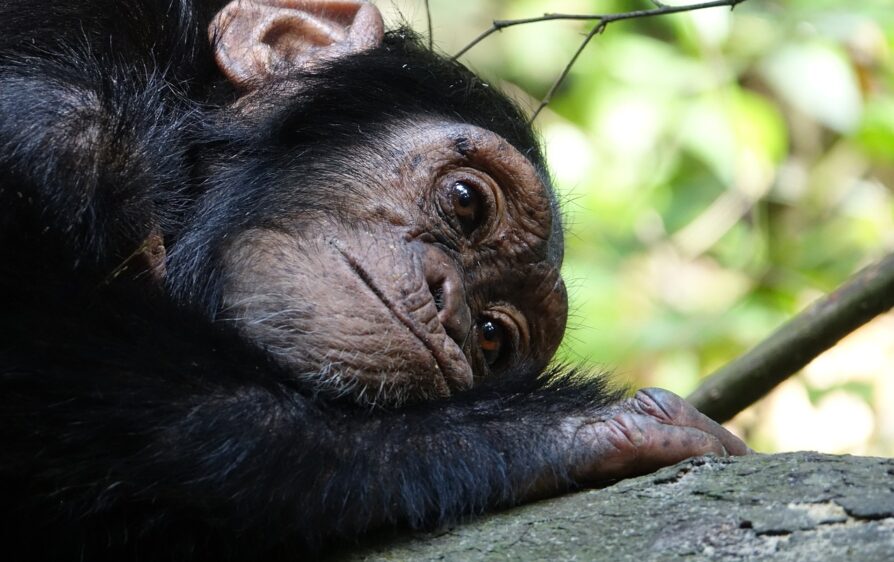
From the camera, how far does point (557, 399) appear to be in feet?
9.83

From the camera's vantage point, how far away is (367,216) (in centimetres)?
348

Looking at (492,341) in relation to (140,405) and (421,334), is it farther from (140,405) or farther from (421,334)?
(140,405)

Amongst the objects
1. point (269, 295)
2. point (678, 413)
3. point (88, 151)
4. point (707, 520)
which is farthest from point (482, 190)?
point (707, 520)

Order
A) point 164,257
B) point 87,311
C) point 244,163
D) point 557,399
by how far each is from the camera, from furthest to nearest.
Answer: point 244,163, point 164,257, point 557,399, point 87,311

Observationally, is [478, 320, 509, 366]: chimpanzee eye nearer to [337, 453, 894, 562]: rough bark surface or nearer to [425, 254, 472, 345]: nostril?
[425, 254, 472, 345]: nostril

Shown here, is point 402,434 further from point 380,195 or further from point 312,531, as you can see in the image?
point 380,195

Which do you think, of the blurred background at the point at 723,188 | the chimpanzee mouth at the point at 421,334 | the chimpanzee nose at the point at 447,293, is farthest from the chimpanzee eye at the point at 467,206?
the blurred background at the point at 723,188

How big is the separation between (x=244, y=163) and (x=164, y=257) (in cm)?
47

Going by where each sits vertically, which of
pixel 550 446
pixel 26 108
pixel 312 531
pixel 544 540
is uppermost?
pixel 26 108

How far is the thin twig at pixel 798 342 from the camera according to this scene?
3.88 m

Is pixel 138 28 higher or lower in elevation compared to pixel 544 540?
higher

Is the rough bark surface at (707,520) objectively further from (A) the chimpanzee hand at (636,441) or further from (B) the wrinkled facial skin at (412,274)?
(B) the wrinkled facial skin at (412,274)

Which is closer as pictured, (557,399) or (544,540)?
(544,540)

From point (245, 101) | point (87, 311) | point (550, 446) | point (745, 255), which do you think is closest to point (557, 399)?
point (550, 446)
